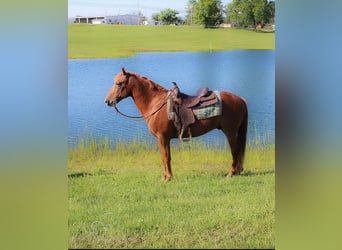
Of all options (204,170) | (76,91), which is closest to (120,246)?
(204,170)

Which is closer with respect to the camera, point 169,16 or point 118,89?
point 118,89

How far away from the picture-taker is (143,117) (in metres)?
3.82

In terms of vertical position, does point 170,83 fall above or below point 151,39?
below

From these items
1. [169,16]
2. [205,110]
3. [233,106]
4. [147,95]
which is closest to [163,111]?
[147,95]

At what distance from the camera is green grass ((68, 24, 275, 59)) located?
3758mm

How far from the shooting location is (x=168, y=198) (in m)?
3.78

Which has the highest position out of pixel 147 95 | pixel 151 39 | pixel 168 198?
pixel 151 39

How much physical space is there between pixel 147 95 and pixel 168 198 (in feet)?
2.57

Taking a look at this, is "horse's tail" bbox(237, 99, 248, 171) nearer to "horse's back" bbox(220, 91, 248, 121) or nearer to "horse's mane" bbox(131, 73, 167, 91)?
"horse's back" bbox(220, 91, 248, 121)

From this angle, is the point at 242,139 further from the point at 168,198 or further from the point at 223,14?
the point at 223,14

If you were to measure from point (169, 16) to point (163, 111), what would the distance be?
2.41 feet

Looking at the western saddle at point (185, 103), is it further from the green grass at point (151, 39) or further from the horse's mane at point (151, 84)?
the green grass at point (151, 39)

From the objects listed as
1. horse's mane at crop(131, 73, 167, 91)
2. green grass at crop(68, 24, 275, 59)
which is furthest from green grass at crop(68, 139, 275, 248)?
green grass at crop(68, 24, 275, 59)
